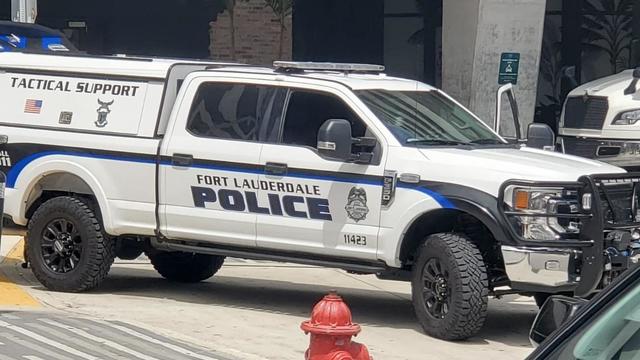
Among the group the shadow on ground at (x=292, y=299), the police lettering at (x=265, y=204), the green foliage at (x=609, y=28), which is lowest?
the shadow on ground at (x=292, y=299)

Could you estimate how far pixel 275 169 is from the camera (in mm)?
9562

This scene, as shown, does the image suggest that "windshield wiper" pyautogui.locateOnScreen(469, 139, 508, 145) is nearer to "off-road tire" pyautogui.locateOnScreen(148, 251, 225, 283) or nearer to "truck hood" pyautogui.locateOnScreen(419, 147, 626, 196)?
"truck hood" pyautogui.locateOnScreen(419, 147, 626, 196)

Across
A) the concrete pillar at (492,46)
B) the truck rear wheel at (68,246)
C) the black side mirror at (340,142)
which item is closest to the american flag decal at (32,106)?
the truck rear wheel at (68,246)

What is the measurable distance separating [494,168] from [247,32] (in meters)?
14.9

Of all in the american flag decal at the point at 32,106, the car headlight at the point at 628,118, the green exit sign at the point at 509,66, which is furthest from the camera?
the green exit sign at the point at 509,66

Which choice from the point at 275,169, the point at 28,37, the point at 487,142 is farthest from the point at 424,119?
the point at 28,37

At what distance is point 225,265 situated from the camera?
12680mm

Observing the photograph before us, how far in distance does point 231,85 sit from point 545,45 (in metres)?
14.6

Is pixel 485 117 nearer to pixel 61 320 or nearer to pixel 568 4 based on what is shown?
pixel 568 4

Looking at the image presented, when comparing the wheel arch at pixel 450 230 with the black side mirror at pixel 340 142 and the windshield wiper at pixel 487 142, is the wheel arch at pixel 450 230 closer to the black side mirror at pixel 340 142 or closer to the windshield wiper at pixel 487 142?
the black side mirror at pixel 340 142

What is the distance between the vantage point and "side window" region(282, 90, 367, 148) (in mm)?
9711

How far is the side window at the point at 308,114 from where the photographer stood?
9711 mm

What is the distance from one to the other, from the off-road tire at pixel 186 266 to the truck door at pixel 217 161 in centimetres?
134

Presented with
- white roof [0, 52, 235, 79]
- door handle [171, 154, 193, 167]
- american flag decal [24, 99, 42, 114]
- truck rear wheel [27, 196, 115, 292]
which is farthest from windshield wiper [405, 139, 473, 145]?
american flag decal [24, 99, 42, 114]
